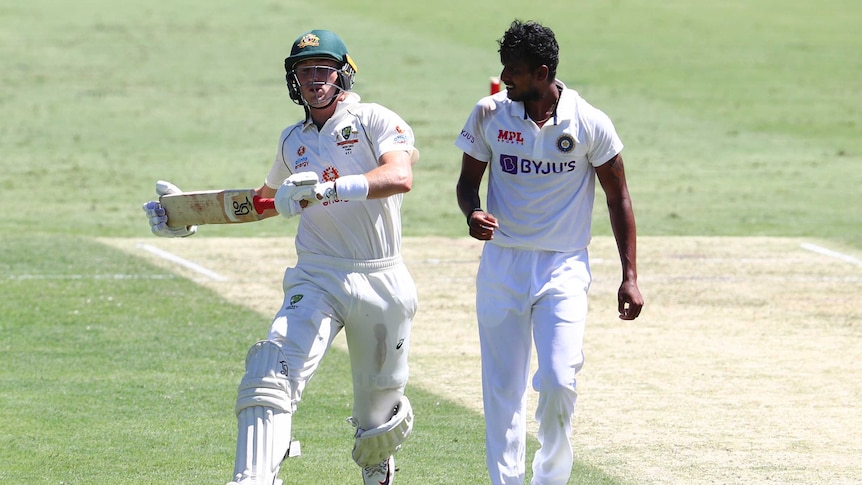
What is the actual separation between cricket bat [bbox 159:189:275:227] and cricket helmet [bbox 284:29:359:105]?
58cm

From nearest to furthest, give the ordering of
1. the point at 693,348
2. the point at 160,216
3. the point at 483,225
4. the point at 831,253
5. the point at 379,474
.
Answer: the point at 483,225 → the point at 160,216 → the point at 379,474 → the point at 693,348 → the point at 831,253

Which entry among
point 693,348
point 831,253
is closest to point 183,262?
point 693,348

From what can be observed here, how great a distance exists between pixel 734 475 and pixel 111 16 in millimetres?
30299

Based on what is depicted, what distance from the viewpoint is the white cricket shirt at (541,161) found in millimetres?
6934

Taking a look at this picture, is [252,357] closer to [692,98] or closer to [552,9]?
[692,98]

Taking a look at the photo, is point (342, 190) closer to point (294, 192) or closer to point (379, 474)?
point (294, 192)

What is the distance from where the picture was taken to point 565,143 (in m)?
6.92

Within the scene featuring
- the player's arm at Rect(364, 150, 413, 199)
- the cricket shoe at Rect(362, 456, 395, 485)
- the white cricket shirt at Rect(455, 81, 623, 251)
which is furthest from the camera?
the cricket shoe at Rect(362, 456, 395, 485)

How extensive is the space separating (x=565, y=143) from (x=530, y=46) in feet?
1.61

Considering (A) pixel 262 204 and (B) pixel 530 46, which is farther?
(A) pixel 262 204

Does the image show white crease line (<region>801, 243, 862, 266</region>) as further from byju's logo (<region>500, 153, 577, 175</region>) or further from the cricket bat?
the cricket bat

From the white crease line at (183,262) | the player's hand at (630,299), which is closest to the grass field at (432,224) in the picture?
the white crease line at (183,262)

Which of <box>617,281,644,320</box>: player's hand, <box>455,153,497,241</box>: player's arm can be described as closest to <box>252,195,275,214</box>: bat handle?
<box>455,153,497,241</box>: player's arm

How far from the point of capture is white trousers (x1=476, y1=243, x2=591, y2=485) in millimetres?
6828
